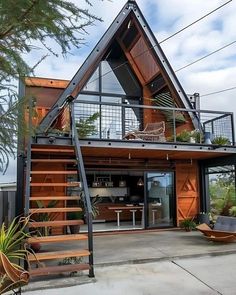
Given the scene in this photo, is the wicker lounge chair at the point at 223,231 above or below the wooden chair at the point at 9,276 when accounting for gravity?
below

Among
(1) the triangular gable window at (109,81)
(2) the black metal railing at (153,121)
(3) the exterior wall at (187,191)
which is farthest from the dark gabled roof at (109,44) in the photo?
(3) the exterior wall at (187,191)

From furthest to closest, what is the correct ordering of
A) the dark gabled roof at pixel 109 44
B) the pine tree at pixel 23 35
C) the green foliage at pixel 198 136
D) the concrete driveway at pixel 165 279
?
the green foliage at pixel 198 136 → the dark gabled roof at pixel 109 44 → the concrete driveway at pixel 165 279 → the pine tree at pixel 23 35

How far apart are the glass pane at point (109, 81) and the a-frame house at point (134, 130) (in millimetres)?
38

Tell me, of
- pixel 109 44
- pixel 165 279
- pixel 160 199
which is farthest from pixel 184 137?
pixel 165 279

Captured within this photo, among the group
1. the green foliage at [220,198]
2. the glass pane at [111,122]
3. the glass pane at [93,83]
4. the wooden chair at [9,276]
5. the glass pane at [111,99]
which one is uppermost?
the glass pane at [93,83]

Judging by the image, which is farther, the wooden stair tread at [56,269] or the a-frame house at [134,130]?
the a-frame house at [134,130]

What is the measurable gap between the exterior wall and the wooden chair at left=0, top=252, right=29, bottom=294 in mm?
8984

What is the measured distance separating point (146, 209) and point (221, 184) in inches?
183

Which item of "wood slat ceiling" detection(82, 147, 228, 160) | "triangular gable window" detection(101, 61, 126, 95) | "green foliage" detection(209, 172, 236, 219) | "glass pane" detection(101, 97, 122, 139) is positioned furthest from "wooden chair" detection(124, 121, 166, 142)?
"green foliage" detection(209, 172, 236, 219)

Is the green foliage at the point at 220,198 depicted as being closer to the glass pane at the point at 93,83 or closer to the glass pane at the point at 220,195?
the glass pane at the point at 220,195

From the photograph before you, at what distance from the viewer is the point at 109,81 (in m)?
12.6

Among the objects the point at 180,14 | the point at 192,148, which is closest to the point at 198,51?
the point at 180,14

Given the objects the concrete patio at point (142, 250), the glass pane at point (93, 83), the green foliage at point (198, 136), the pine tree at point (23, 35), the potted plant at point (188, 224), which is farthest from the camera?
the glass pane at point (93, 83)

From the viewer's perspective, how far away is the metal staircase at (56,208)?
5883mm
